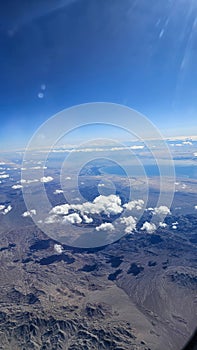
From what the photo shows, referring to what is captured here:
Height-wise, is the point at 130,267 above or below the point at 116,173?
below

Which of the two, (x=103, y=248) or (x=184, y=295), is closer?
(x=184, y=295)

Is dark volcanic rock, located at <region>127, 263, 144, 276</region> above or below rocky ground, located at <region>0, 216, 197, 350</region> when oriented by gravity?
below

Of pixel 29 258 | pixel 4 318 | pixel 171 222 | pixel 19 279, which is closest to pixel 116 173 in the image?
pixel 171 222

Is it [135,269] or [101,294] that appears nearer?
[101,294]

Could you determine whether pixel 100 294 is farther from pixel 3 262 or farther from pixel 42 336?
pixel 3 262

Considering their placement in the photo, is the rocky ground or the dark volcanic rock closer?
the rocky ground

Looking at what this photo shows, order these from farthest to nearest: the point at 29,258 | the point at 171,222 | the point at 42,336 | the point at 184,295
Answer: the point at 171,222 → the point at 29,258 → the point at 184,295 → the point at 42,336

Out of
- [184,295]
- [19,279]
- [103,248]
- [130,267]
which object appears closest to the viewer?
[184,295]

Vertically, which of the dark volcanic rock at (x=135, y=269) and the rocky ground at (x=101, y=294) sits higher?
the rocky ground at (x=101, y=294)

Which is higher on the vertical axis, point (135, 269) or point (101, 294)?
point (101, 294)

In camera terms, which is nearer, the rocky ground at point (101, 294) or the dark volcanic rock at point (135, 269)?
the rocky ground at point (101, 294)
